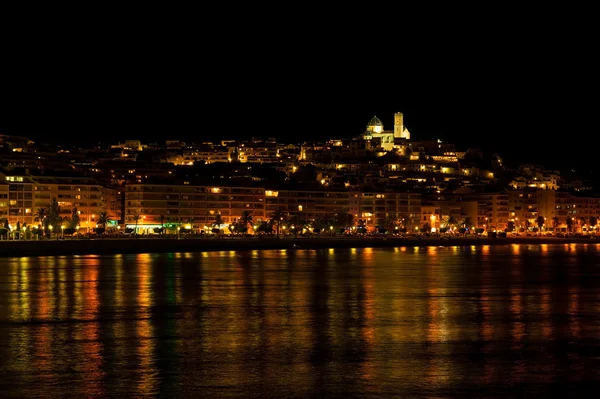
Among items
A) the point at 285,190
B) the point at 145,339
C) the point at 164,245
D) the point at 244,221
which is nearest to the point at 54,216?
the point at 164,245

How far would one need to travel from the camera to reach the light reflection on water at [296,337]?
44.4 ft

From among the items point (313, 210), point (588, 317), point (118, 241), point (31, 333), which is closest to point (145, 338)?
point (31, 333)

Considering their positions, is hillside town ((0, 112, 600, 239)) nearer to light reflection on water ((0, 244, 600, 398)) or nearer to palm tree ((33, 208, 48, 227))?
palm tree ((33, 208, 48, 227))

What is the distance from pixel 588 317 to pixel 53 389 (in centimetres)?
1320

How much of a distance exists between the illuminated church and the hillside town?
26cm

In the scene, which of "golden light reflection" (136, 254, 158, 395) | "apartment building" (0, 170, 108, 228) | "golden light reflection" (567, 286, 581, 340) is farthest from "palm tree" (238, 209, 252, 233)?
"golden light reflection" (567, 286, 581, 340)

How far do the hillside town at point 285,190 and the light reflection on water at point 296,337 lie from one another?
49.6m

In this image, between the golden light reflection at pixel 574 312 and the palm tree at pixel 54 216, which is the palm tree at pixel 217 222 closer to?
the palm tree at pixel 54 216

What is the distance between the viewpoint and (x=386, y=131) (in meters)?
178

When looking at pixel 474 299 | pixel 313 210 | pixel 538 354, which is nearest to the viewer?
pixel 538 354

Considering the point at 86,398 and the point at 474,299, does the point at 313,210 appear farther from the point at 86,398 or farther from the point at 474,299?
the point at 86,398

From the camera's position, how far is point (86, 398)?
12508 millimetres

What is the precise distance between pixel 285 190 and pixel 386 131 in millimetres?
73745

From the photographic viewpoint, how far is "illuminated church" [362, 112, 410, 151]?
168875mm
